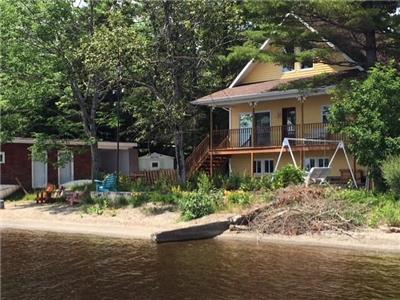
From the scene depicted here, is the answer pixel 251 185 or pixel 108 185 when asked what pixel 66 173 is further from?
pixel 251 185

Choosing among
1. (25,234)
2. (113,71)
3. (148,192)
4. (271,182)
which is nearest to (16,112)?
(113,71)

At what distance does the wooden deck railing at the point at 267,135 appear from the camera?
3172cm

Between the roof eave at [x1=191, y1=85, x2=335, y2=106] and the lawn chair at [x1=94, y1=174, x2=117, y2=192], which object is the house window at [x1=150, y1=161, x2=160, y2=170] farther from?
the lawn chair at [x1=94, y1=174, x2=117, y2=192]

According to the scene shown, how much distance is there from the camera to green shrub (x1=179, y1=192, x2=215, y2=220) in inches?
915

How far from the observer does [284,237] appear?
20094 millimetres

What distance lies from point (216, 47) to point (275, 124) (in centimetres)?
613

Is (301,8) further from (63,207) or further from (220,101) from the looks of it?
(63,207)

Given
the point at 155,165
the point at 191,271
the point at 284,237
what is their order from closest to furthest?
the point at 191,271 < the point at 284,237 < the point at 155,165

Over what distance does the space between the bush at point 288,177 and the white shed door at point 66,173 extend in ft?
55.8

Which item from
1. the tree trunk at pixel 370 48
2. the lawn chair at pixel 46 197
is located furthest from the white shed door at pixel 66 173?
the tree trunk at pixel 370 48

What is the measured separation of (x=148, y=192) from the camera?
27.6 m

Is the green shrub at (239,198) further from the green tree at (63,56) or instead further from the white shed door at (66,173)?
the white shed door at (66,173)

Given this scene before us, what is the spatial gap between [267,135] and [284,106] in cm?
207

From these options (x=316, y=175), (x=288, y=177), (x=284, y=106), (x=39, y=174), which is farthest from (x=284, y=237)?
(x=39, y=174)
